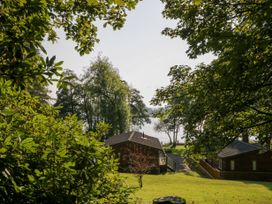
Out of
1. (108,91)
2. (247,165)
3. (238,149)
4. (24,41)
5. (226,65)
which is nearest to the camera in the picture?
(24,41)

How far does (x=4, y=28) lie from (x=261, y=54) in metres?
7.84

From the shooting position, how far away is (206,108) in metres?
9.80

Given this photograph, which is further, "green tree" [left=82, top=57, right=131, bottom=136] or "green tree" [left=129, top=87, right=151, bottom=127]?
"green tree" [left=129, top=87, right=151, bottom=127]

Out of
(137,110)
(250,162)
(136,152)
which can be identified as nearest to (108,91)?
(136,152)

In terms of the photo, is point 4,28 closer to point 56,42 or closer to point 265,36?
point 56,42

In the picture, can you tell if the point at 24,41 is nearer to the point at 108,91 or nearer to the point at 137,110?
the point at 108,91

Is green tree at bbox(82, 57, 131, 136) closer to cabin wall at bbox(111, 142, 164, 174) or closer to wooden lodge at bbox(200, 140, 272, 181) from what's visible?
cabin wall at bbox(111, 142, 164, 174)

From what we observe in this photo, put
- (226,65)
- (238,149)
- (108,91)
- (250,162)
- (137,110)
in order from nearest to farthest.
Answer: (226,65) < (250,162) < (238,149) < (108,91) < (137,110)

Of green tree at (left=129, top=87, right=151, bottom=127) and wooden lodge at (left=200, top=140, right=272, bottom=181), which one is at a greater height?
green tree at (left=129, top=87, right=151, bottom=127)

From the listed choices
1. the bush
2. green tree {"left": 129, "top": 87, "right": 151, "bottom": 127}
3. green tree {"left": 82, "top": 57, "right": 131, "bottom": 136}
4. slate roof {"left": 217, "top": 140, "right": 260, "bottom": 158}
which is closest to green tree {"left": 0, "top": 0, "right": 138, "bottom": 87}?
the bush

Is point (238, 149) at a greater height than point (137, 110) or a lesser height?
lesser

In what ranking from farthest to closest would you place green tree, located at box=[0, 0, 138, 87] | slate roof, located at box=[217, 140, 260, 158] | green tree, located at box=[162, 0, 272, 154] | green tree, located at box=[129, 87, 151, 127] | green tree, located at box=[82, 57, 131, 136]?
1. green tree, located at box=[129, 87, 151, 127]
2. green tree, located at box=[82, 57, 131, 136]
3. slate roof, located at box=[217, 140, 260, 158]
4. green tree, located at box=[162, 0, 272, 154]
5. green tree, located at box=[0, 0, 138, 87]

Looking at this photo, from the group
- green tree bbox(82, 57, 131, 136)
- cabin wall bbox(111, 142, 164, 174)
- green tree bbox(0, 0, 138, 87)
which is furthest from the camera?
green tree bbox(82, 57, 131, 136)

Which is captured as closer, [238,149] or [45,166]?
[45,166]
